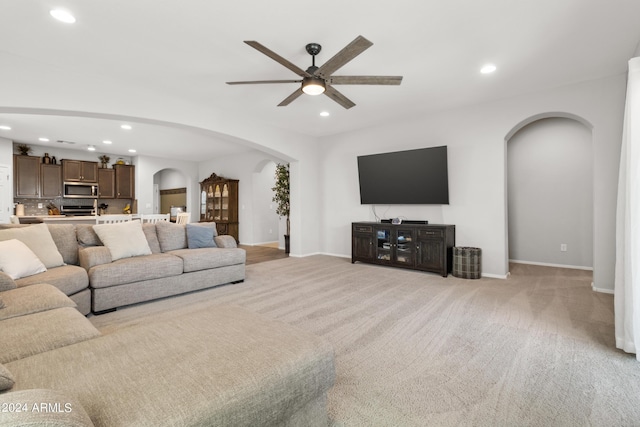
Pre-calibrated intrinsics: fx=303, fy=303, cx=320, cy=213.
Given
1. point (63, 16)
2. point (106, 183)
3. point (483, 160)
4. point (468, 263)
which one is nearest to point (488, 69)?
point (483, 160)

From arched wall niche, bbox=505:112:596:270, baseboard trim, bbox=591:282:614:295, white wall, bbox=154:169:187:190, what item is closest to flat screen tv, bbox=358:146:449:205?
arched wall niche, bbox=505:112:596:270

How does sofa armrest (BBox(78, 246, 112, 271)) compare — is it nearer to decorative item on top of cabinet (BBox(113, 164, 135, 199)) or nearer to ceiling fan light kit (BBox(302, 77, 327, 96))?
ceiling fan light kit (BBox(302, 77, 327, 96))

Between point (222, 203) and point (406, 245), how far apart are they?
5.62 meters

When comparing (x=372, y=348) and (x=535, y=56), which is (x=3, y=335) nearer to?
(x=372, y=348)

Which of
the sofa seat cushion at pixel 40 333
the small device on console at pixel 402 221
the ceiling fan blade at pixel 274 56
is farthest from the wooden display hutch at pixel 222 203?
the sofa seat cushion at pixel 40 333

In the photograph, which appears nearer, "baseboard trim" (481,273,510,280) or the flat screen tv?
"baseboard trim" (481,273,510,280)

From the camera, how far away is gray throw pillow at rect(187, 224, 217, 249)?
4.44m

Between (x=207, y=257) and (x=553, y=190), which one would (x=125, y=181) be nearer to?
(x=207, y=257)

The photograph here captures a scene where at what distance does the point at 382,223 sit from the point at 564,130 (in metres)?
3.46

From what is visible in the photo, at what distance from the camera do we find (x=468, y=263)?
4469 millimetres

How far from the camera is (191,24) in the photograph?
8.91 ft

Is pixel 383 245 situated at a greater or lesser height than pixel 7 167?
lesser

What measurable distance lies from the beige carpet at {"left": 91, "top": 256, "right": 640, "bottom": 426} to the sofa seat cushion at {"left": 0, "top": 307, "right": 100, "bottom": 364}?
0.99m

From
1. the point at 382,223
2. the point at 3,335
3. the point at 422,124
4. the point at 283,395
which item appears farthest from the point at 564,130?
the point at 3,335
